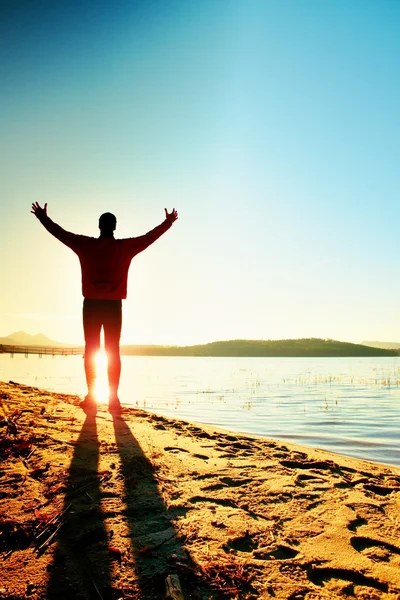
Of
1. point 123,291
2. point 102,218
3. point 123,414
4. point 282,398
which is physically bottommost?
point 282,398

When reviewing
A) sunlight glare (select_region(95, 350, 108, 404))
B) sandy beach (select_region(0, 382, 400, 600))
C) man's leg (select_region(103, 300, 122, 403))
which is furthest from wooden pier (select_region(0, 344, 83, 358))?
sandy beach (select_region(0, 382, 400, 600))

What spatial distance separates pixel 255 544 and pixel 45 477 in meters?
2.12

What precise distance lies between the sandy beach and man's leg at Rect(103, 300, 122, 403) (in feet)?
5.85

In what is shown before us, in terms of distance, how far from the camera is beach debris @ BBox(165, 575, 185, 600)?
2018 millimetres

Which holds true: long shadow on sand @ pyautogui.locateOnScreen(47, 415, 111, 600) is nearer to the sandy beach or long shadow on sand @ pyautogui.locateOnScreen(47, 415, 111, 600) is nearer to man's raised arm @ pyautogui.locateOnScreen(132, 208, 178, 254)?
the sandy beach

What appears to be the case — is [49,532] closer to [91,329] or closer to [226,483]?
[226,483]

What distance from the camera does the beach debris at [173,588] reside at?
2018 millimetres

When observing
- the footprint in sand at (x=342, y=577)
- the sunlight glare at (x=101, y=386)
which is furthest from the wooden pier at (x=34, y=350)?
the footprint in sand at (x=342, y=577)

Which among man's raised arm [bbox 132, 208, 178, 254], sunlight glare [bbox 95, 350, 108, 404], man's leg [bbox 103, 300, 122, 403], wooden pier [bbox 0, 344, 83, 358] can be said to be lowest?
wooden pier [bbox 0, 344, 83, 358]

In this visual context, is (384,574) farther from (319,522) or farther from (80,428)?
(80,428)

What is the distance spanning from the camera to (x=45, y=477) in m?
3.69

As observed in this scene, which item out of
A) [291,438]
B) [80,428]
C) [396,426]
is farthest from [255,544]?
[396,426]

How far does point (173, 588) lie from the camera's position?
2.08 metres

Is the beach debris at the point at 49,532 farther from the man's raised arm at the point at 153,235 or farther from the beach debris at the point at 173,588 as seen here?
the man's raised arm at the point at 153,235
